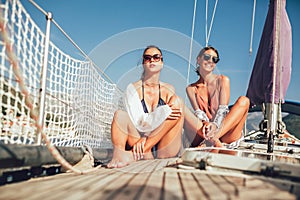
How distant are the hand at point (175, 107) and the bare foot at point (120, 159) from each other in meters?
0.47

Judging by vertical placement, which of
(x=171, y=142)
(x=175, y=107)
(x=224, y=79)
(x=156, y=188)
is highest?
(x=224, y=79)

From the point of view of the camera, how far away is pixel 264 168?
1.77 meters

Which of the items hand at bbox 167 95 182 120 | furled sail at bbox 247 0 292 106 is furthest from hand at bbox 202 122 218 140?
furled sail at bbox 247 0 292 106

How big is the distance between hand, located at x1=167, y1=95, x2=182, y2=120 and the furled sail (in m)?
1.41

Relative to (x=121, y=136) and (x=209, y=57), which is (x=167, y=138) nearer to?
(x=121, y=136)

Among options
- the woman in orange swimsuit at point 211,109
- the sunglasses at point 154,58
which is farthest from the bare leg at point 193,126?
the sunglasses at point 154,58

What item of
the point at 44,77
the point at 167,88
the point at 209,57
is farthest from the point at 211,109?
the point at 44,77

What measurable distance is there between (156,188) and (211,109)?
6.78ft

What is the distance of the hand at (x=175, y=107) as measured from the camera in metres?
2.65

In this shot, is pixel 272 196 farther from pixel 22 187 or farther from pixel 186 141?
pixel 186 141

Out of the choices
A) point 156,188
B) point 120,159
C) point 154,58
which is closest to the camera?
point 156,188

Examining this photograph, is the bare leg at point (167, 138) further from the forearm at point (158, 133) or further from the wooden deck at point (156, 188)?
the wooden deck at point (156, 188)

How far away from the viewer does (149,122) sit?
263 centimetres

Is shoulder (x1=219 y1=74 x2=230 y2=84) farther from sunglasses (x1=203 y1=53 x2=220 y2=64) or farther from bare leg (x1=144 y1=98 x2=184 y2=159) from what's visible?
bare leg (x1=144 y1=98 x2=184 y2=159)
